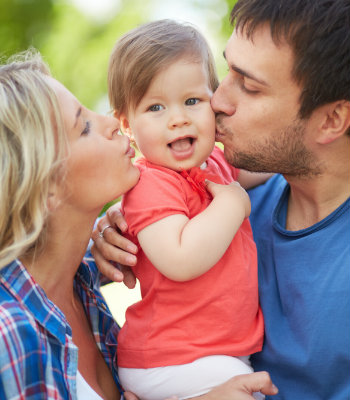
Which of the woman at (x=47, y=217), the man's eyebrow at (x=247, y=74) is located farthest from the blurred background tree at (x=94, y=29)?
the woman at (x=47, y=217)

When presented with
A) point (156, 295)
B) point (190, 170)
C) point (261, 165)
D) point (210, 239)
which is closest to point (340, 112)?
point (261, 165)

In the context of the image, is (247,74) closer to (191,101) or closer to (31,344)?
(191,101)

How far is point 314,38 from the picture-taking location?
79.4 inches

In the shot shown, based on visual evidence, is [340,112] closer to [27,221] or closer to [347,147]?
[347,147]

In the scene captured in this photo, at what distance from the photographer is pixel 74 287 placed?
7.42 feet

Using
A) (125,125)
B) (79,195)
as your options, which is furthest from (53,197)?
(125,125)

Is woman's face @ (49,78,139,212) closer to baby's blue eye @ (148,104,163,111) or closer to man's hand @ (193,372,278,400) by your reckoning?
baby's blue eye @ (148,104,163,111)

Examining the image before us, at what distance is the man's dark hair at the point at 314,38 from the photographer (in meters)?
2.00

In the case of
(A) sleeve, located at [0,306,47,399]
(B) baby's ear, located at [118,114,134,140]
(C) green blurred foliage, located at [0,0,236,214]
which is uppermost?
(C) green blurred foliage, located at [0,0,236,214]

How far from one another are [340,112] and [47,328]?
1.42 m

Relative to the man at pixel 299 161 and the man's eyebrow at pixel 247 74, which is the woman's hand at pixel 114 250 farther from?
the man's eyebrow at pixel 247 74

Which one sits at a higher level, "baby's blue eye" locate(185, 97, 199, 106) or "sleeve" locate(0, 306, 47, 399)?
"baby's blue eye" locate(185, 97, 199, 106)

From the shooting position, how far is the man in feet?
6.13

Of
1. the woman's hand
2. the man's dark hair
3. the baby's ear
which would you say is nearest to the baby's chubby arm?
the woman's hand
